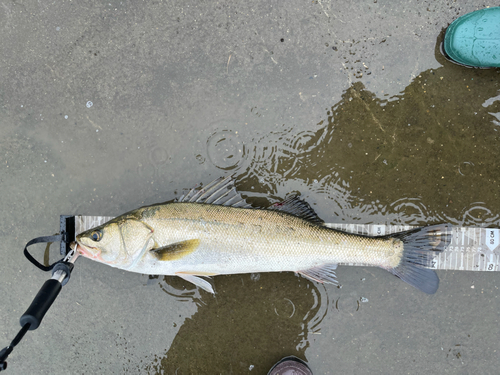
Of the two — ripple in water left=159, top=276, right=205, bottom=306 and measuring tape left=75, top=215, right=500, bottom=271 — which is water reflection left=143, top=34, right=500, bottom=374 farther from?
measuring tape left=75, top=215, right=500, bottom=271

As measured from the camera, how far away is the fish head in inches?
128

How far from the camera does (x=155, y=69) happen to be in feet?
12.7

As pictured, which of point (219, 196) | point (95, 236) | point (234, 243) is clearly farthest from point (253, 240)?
point (95, 236)

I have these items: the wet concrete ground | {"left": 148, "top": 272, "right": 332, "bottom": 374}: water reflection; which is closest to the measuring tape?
the wet concrete ground

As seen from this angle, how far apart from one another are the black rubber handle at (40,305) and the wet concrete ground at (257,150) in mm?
1280

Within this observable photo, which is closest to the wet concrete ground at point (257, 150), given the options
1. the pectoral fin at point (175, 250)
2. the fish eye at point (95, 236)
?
the fish eye at point (95, 236)

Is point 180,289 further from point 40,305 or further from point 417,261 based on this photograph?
point 417,261

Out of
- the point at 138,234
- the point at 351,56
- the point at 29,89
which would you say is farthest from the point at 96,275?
the point at 351,56

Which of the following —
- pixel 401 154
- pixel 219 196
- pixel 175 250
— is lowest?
pixel 175 250

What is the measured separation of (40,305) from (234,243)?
5.92ft

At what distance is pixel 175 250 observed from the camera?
3.20m

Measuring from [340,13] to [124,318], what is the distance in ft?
15.8

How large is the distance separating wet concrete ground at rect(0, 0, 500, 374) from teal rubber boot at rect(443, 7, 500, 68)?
0.75 ft

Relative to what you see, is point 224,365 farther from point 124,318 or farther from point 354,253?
point 354,253
